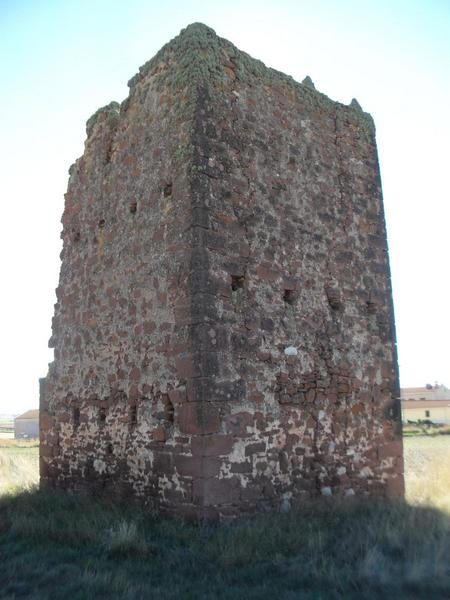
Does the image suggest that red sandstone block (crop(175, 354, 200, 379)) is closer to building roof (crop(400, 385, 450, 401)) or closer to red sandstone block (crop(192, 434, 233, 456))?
red sandstone block (crop(192, 434, 233, 456))

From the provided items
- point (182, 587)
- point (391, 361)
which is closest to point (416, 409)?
point (391, 361)

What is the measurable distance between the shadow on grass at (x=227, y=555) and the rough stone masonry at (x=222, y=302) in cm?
51

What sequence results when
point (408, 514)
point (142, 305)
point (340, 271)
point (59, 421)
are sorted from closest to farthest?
point (408, 514) < point (142, 305) < point (340, 271) < point (59, 421)

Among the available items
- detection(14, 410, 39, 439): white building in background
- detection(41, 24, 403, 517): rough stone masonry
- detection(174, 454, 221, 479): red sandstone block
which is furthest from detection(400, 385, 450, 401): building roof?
detection(174, 454, 221, 479): red sandstone block

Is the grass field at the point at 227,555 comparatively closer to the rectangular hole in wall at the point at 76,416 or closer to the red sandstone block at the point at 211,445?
the red sandstone block at the point at 211,445

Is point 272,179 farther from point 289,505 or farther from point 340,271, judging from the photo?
point 289,505

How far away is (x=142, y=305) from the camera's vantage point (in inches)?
288

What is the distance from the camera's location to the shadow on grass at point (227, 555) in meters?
4.60

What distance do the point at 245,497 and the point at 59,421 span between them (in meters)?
3.75

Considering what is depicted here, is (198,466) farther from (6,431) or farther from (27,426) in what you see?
(6,431)

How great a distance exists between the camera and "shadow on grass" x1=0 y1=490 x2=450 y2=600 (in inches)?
181

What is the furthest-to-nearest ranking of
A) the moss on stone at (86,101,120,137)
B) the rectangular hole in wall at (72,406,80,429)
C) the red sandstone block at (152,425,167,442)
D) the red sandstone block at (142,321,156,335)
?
the moss on stone at (86,101,120,137) → the rectangular hole in wall at (72,406,80,429) → the red sandstone block at (142,321,156,335) → the red sandstone block at (152,425,167,442)

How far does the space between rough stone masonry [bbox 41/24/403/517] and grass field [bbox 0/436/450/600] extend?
1.53 feet

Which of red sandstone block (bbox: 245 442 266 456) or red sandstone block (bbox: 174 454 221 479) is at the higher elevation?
red sandstone block (bbox: 245 442 266 456)
